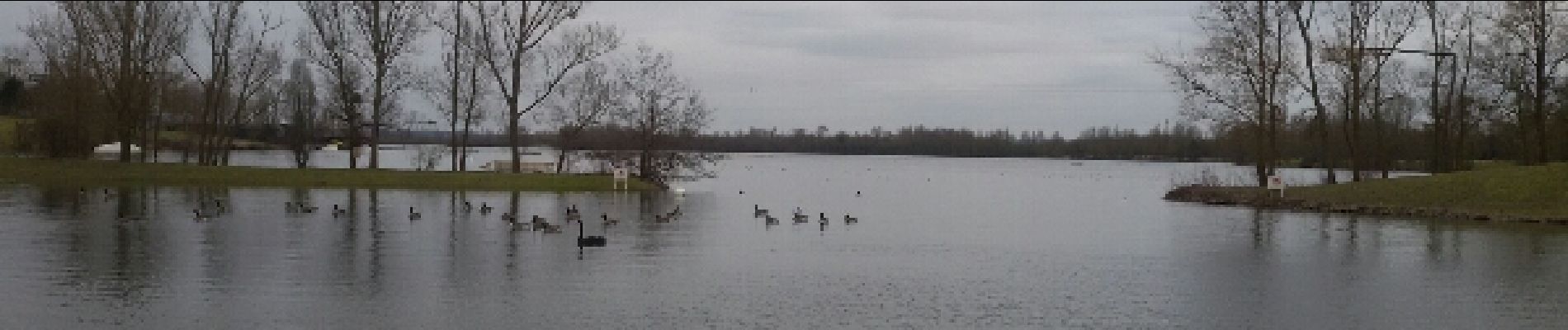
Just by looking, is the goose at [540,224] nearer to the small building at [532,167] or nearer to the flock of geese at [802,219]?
the flock of geese at [802,219]

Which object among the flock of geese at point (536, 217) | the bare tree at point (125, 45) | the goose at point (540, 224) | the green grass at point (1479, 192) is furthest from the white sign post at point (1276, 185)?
the bare tree at point (125, 45)

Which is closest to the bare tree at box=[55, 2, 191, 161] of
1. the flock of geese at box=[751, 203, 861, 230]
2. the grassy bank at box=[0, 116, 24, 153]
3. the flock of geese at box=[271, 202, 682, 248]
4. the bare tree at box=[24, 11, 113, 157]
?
the bare tree at box=[24, 11, 113, 157]

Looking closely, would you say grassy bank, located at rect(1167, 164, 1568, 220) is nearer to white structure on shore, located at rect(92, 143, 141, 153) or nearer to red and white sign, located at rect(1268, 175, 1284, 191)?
red and white sign, located at rect(1268, 175, 1284, 191)

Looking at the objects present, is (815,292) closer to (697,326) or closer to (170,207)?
(697,326)

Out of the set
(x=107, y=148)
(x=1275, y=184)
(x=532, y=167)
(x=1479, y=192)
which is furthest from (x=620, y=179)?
(x=107, y=148)

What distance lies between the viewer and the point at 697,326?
40.1 feet

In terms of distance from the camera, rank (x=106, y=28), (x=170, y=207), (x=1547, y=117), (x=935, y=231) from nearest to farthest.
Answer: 1. (x=935, y=231)
2. (x=170, y=207)
3. (x=106, y=28)
4. (x=1547, y=117)

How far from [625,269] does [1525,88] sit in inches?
1488

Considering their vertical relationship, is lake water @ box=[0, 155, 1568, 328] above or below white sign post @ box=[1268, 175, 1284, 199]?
below

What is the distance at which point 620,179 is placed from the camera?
4512 cm

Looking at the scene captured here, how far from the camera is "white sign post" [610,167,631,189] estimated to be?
44188mm

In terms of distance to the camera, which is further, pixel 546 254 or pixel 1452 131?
pixel 1452 131

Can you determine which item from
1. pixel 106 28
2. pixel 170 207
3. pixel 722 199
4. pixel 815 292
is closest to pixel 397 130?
pixel 106 28

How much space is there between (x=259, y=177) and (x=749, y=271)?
30.2 metres
